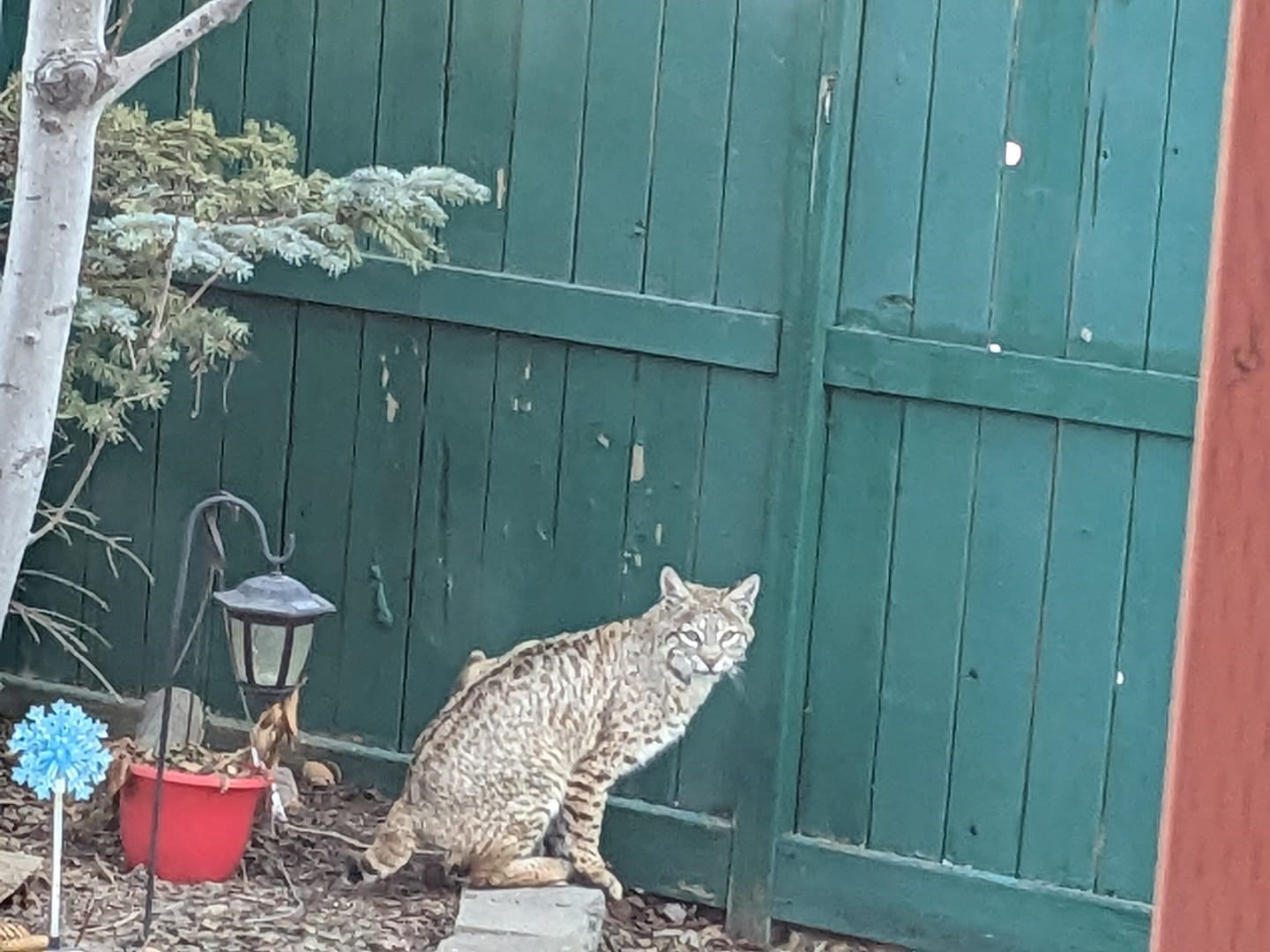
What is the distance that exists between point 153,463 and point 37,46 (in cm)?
175

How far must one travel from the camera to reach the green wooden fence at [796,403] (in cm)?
366

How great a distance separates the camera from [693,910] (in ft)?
13.5

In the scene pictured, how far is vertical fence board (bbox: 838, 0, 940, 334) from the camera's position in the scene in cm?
372

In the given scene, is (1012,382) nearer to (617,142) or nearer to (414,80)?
Answer: (617,142)

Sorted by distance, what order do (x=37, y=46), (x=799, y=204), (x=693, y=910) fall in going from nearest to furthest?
(x=37, y=46) < (x=799, y=204) < (x=693, y=910)

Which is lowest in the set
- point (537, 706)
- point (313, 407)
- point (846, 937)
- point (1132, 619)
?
point (846, 937)

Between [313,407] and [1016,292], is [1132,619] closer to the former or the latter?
[1016,292]

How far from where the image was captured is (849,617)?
12.9 feet

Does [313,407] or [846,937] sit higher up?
[313,407]

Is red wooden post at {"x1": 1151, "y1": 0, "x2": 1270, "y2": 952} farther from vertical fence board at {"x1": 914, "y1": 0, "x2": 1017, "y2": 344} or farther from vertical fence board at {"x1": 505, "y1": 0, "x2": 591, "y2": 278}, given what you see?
vertical fence board at {"x1": 505, "y1": 0, "x2": 591, "y2": 278}

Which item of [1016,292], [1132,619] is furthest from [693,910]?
[1016,292]

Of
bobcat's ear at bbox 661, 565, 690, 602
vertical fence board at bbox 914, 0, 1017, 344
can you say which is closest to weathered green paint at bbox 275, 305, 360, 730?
bobcat's ear at bbox 661, 565, 690, 602

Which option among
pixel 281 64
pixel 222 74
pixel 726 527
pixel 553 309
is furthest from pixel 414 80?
pixel 726 527

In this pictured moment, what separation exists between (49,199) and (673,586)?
1.50m
